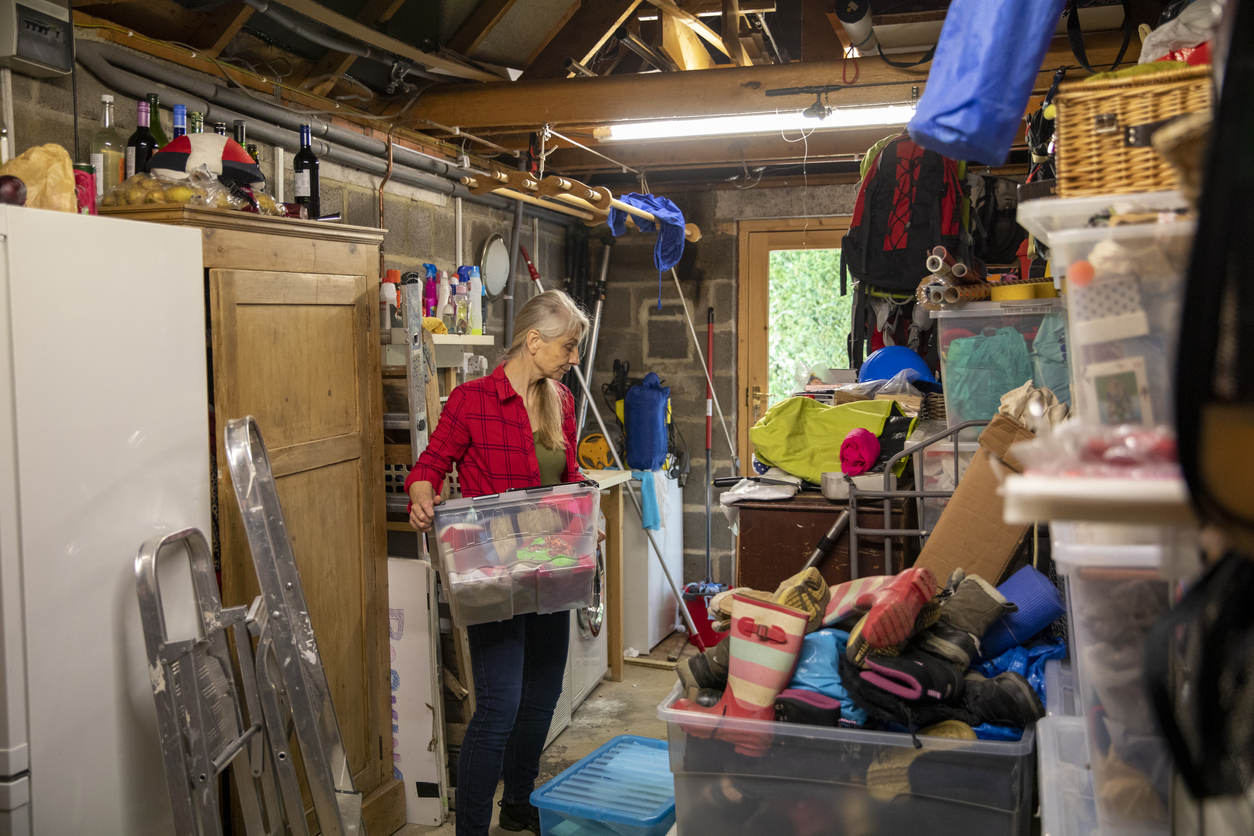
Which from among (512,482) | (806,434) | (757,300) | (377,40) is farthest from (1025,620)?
(757,300)

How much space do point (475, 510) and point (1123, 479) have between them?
1.91 m

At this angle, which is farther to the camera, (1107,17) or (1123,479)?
(1107,17)

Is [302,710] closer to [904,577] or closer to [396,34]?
[904,577]

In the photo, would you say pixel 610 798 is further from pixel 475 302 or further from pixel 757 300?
pixel 757 300

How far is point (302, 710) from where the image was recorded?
2.18 metres

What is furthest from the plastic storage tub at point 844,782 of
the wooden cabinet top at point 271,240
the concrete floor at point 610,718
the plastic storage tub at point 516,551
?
the concrete floor at point 610,718

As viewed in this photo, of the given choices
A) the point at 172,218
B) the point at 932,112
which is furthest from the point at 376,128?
the point at 932,112

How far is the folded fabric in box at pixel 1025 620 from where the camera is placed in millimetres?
1804

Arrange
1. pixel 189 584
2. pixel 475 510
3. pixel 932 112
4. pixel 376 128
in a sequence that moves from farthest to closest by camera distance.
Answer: pixel 376 128 < pixel 475 510 < pixel 189 584 < pixel 932 112

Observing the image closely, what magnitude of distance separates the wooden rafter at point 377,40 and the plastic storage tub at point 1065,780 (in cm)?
246

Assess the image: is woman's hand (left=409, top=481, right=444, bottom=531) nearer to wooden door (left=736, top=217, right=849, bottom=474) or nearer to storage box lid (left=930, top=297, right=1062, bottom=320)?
storage box lid (left=930, top=297, right=1062, bottom=320)

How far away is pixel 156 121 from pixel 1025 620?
7.85ft

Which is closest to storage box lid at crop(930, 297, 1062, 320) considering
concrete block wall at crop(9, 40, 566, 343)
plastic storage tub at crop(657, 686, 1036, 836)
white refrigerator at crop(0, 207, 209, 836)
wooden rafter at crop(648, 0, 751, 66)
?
plastic storage tub at crop(657, 686, 1036, 836)

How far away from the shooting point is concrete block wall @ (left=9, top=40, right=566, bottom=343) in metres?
2.25
